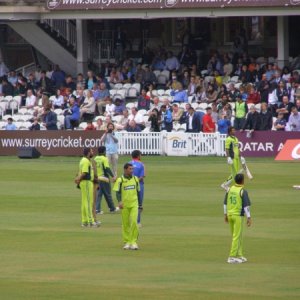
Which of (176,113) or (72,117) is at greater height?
(176,113)

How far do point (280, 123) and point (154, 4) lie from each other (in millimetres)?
9323

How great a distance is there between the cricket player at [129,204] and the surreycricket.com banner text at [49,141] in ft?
67.0

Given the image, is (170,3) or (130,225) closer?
(130,225)

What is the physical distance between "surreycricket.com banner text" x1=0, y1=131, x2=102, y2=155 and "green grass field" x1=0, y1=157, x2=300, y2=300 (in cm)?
680

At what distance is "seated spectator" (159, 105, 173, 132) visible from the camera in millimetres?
42969

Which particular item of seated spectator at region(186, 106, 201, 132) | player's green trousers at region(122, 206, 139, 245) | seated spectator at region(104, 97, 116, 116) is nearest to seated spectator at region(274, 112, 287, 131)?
seated spectator at region(186, 106, 201, 132)

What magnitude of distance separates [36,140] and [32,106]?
4.78 meters

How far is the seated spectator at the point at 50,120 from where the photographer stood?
44.7 meters

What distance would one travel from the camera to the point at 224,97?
43.0 metres

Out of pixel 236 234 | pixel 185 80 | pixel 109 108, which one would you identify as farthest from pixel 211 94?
pixel 236 234

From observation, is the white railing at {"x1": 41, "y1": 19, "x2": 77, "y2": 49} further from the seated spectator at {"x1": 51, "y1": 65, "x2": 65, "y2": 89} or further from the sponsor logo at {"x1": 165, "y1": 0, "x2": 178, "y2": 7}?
the sponsor logo at {"x1": 165, "y1": 0, "x2": 178, "y2": 7}

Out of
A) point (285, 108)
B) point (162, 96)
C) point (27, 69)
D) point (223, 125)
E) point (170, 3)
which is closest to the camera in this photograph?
point (223, 125)

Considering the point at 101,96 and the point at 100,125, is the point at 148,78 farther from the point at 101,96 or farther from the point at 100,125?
the point at 100,125

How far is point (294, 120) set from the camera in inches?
1580
